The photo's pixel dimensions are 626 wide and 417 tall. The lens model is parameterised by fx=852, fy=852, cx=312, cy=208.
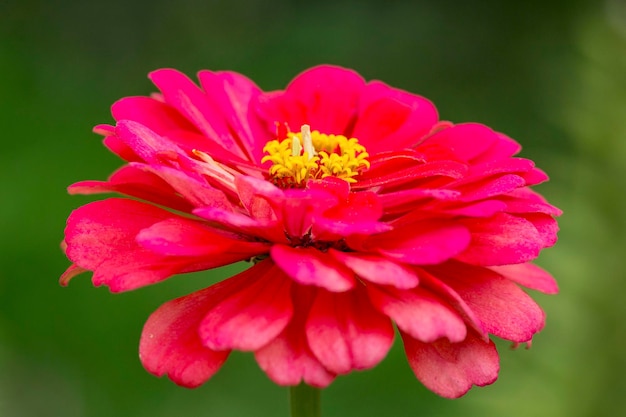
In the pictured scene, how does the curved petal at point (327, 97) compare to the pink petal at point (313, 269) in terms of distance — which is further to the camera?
the curved petal at point (327, 97)

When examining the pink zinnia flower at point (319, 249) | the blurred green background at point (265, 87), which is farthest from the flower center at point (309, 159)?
the blurred green background at point (265, 87)

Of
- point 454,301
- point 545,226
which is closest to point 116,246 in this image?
point 454,301

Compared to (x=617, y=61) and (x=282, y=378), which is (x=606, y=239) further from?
(x=282, y=378)

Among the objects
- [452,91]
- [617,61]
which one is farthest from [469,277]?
[452,91]

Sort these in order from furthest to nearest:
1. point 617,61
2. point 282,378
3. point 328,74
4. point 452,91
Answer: point 452,91 < point 617,61 < point 328,74 < point 282,378

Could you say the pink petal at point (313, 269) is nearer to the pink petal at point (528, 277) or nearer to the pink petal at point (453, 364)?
the pink petal at point (453, 364)

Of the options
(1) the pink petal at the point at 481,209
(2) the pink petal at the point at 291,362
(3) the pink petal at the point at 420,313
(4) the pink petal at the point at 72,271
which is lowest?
(4) the pink petal at the point at 72,271

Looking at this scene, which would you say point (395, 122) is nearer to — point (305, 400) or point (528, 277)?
point (528, 277)
